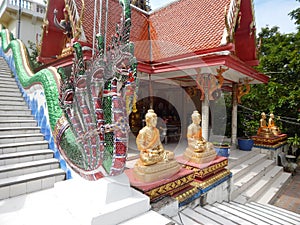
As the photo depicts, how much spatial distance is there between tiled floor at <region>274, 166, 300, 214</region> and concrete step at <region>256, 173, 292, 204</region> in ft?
0.36

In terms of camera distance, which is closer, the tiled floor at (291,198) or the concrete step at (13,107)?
the concrete step at (13,107)

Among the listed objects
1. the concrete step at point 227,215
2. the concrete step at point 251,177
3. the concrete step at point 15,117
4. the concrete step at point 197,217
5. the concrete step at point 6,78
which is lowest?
the concrete step at point 251,177

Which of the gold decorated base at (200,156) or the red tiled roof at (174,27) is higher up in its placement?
the red tiled roof at (174,27)

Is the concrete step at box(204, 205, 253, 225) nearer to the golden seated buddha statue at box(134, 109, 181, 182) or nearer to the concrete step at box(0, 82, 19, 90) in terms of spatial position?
the golden seated buddha statue at box(134, 109, 181, 182)

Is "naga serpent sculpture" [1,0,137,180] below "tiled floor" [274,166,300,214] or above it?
above

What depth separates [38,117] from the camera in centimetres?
364

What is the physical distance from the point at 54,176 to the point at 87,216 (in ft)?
4.55

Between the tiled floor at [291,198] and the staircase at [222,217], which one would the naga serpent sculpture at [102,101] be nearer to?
the staircase at [222,217]

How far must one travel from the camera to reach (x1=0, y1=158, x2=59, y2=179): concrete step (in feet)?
8.17

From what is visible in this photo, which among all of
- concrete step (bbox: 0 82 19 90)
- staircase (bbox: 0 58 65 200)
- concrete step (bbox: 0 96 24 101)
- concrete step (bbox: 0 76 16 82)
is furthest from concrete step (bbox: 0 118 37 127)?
concrete step (bbox: 0 76 16 82)

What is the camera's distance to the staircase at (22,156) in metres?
2.40

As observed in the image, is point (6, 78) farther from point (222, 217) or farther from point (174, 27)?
point (222, 217)

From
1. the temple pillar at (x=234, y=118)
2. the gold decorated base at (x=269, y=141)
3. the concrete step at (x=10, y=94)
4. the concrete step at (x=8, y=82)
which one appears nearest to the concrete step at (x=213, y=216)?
the concrete step at (x=10, y=94)

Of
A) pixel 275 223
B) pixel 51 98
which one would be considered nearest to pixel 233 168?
pixel 275 223
